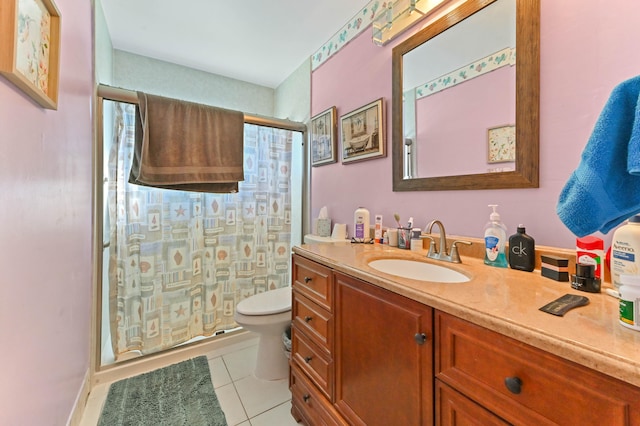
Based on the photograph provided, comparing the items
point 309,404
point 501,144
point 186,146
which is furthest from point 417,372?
point 186,146

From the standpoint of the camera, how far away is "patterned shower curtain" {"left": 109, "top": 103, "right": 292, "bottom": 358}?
1.69 metres

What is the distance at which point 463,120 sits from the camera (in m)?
1.17

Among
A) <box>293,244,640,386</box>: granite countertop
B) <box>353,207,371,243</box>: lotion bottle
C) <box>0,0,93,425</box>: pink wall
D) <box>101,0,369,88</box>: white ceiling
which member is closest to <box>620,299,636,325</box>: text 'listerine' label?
<box>293,244,640,386</box>: granite countertop

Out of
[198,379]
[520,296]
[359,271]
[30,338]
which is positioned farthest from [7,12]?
[198,379]

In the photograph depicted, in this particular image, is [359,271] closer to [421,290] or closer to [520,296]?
[421,290]

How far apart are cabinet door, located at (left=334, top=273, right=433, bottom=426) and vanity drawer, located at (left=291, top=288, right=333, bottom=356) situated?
0.06 meters

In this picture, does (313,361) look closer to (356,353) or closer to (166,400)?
(356,353)

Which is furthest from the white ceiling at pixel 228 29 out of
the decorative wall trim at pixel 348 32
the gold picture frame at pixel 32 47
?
the gold picture frame at pixel 32 47

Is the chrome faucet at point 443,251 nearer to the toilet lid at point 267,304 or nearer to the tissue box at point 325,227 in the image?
the tissue box at point 325,227

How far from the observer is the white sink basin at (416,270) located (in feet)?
3.31

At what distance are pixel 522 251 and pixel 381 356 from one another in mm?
603

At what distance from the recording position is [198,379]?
1.62m

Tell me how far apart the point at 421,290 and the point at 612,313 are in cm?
38

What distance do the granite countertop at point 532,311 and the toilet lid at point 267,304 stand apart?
794 millimetres
